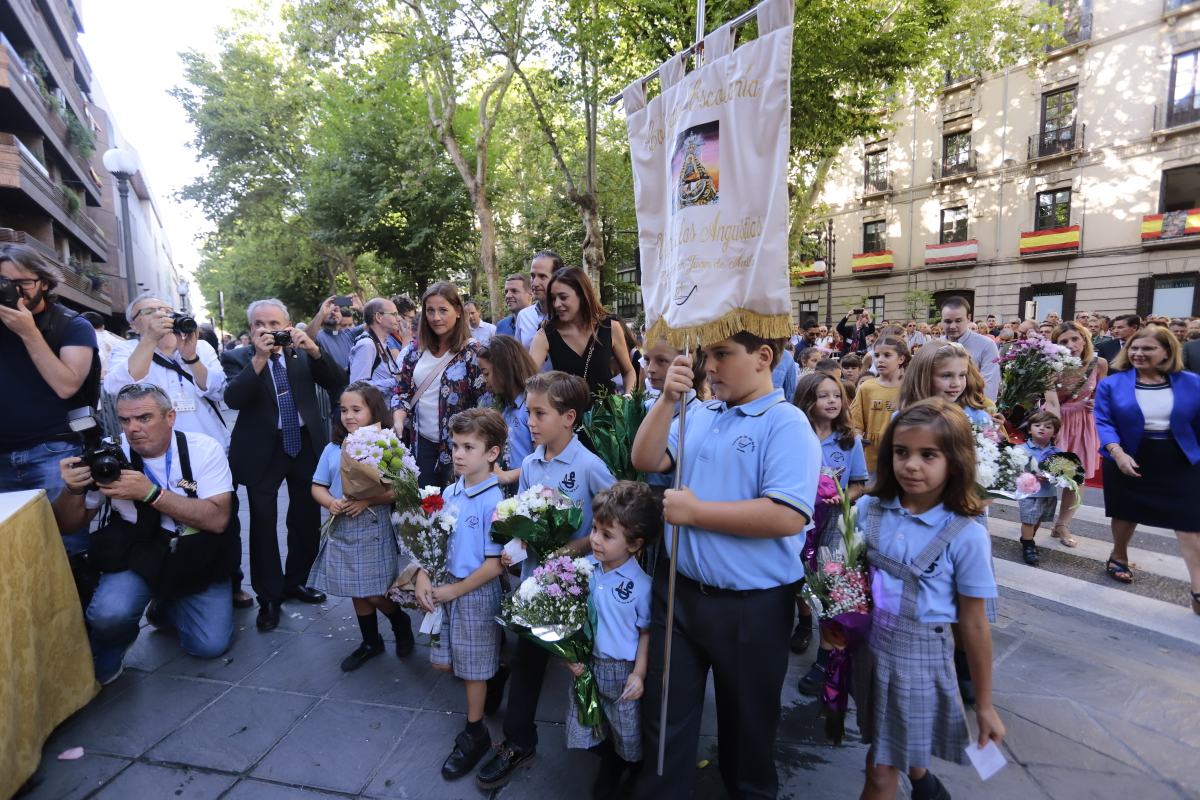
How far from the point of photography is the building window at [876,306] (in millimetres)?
28297

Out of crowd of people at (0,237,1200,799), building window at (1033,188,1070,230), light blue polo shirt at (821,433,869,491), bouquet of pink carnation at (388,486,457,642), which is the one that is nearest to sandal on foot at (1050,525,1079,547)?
crowd of people at (0,237,1200,799)

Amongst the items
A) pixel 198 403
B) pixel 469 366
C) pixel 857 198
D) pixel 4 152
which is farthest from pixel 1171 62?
pixel 4 152

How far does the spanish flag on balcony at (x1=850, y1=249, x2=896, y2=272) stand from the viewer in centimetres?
2739

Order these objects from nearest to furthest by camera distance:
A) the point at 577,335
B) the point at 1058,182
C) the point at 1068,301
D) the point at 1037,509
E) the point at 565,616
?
the point at 565,616 < the point at 577,335 < the point at 1037,509 < the point at 1058,182 < the point at 1068,301

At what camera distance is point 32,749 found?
2629mm

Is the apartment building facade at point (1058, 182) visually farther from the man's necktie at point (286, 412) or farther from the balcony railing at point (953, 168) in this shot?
the man's necktie at point (286, 412)

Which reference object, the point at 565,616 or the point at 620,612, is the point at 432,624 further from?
the point at 620,612

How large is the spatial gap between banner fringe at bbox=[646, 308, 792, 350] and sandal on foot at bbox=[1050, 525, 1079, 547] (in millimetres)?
5194

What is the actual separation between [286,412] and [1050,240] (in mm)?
26266

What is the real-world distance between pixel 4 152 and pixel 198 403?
1824 centimetres

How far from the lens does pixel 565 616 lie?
7.69ft

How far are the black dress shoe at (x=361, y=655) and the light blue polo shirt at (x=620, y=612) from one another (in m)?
1.87

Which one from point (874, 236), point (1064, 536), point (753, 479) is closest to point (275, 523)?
point (753, 479)

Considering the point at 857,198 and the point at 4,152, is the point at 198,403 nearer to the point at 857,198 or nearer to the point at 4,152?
the point at 4,152
